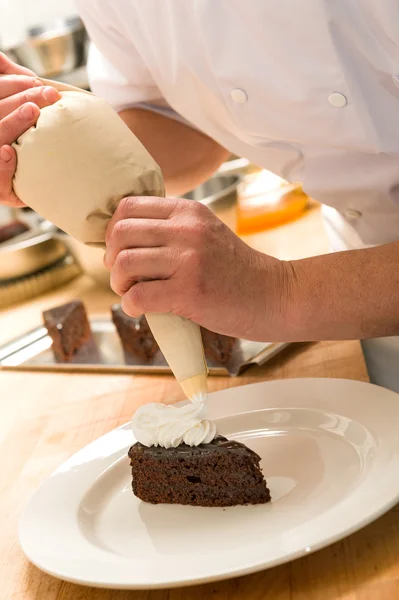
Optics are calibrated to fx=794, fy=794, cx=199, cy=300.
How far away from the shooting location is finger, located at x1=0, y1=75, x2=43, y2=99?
120 cm

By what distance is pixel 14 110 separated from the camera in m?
1.10

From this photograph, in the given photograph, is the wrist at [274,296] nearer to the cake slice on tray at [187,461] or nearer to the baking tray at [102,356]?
the cake slice on tray at [187,461]

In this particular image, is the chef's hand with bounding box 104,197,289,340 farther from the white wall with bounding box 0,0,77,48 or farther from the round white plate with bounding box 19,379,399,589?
the white wall with bounding box 0,0,77,48

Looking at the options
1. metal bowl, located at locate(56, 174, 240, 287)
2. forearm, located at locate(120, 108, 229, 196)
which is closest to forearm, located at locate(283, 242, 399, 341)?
forearm, located at locate(120, 108, 229, 196)

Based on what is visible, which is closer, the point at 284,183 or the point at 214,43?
the point at 214,43

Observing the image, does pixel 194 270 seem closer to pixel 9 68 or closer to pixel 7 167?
pixel 7 167

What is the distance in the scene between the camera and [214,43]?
125 centimetres

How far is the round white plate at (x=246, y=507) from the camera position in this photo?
88 centimetres

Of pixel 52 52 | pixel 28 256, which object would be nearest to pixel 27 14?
pixel 52 52

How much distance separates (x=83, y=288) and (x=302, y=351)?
2.73 ft

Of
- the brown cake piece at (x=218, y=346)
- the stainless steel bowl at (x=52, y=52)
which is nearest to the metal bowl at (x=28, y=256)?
the stainless steel bowl at (x=52, y=52)

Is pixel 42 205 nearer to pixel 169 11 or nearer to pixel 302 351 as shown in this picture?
pixel 169 11

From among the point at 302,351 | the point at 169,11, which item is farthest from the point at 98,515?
the point at 169,11

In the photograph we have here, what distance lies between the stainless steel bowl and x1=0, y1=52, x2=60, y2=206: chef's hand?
1324mm
